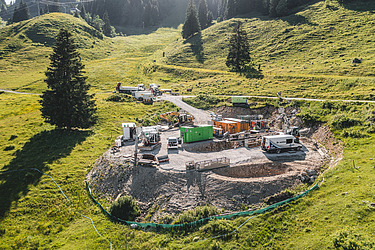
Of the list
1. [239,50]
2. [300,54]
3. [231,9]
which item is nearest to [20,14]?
[231,9]

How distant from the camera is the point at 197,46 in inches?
4946

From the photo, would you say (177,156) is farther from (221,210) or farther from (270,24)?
(270,24)

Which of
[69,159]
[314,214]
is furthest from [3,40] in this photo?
[314,214]

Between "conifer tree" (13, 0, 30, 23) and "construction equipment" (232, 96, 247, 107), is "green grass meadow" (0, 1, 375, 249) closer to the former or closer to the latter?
"construction equipment" (232, 96, 247, 107)

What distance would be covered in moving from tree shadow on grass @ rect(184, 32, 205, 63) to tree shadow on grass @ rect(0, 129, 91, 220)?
84.1 m

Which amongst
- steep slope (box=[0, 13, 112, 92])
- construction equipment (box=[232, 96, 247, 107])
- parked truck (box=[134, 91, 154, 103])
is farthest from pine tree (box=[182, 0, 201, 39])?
construction equipment (box=[232, 96, 247, 107])

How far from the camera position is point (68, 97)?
40.6 m

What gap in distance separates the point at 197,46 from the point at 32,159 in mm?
109639

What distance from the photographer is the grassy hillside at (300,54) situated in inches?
2228

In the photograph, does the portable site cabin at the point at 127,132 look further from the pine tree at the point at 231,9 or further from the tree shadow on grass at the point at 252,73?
the pine tree at the point at 231,9

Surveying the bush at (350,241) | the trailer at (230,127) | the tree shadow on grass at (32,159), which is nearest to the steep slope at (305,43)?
the trailer at (230,127)

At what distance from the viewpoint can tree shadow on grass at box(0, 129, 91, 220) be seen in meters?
26.3

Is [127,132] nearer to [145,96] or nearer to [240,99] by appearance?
[145,96]

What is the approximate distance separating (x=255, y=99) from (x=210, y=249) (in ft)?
146
